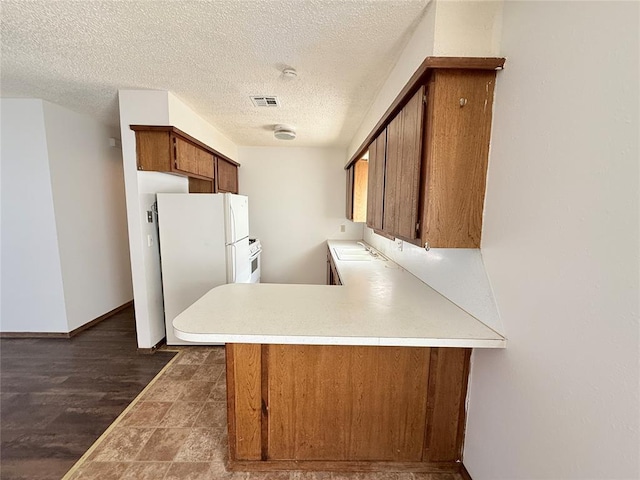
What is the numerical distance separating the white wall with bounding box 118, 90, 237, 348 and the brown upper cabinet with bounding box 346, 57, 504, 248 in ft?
7.09

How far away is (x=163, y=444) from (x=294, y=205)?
10.9ft

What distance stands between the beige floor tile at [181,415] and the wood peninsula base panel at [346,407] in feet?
1.82

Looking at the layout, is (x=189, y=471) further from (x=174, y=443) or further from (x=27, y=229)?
(x=27, y=229)

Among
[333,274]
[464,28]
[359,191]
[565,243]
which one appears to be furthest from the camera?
[359,191]

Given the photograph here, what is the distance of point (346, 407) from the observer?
1.42 meters

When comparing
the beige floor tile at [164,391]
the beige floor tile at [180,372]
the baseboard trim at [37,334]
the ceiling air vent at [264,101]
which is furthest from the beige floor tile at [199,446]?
the ceiling air vent at [264,101]

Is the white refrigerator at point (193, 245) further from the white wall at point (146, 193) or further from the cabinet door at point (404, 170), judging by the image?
the cabinet door at point (404, 170)

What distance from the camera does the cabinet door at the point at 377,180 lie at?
2016 millimetres

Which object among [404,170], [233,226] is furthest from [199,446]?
[404,170]

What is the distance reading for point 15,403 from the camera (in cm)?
193

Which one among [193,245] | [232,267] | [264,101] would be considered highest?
[264,101]

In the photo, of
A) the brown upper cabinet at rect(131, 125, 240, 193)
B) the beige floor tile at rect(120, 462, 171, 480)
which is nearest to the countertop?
the beige floor tile at rect(120, 462, 171, 480)

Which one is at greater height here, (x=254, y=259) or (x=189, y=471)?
(x=254, y=259)

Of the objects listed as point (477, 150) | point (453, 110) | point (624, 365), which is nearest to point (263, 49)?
point (453, 110)
